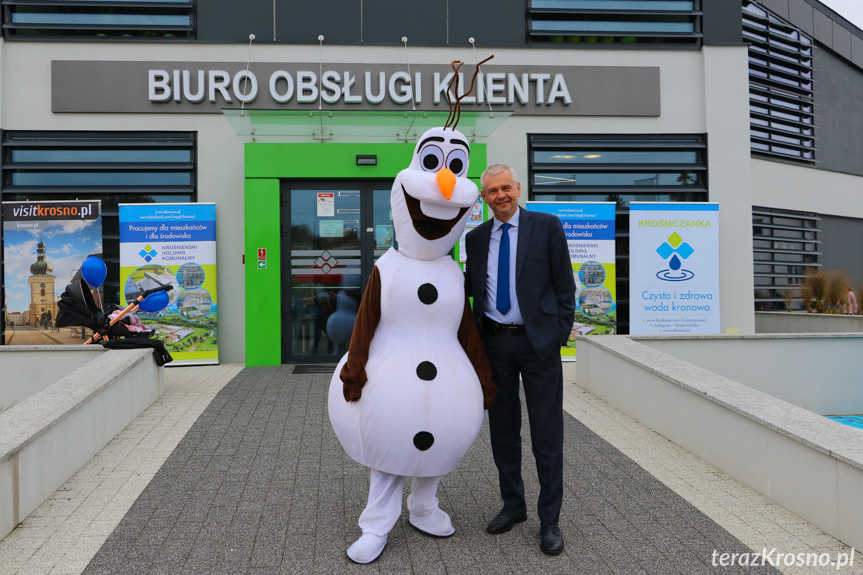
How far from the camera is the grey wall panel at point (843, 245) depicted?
15.8 m

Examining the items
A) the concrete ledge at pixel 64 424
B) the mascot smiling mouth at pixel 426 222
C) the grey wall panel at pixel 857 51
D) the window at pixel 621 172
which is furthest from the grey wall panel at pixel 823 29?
the concrete ledge at pixel 64 424

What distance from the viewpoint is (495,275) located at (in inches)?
143

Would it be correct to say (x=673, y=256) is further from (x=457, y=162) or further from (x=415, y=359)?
(x=415, y=359)

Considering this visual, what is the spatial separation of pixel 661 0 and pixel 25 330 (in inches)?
434

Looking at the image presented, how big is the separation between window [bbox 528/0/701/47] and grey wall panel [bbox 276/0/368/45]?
272 centimetres

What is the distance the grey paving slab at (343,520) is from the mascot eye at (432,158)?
1.97 m

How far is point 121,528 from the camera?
375 cm

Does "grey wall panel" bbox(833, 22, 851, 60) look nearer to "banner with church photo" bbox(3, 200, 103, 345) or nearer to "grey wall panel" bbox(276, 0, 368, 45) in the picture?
"grey wall panel" bbox(276, 0, 368, 45)

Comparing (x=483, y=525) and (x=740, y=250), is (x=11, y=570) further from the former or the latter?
(x=740, y=250)

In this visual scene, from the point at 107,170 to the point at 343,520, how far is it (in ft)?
26.3

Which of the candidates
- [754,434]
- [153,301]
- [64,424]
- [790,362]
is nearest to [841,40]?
[790,362]

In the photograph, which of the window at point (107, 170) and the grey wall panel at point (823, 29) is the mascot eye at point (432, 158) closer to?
the window at point (107, 170)

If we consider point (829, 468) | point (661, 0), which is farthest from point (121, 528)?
point (661, 0)

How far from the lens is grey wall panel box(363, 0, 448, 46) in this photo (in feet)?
33.3
